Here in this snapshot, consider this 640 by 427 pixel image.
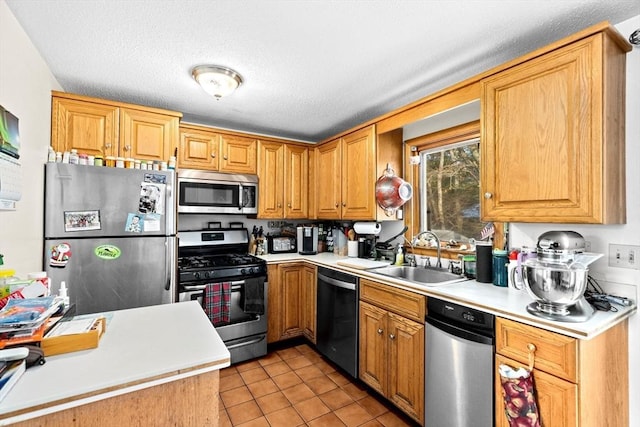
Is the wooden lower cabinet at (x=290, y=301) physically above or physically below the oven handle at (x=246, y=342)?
above

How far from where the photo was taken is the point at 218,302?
8.54ft

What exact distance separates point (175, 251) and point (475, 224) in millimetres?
2355

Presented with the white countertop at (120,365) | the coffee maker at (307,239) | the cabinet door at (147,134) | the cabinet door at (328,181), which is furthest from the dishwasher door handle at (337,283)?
the cabinet door at (147,134)

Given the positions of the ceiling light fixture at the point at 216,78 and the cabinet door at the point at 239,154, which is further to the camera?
the cabinet door at the point at 239,154

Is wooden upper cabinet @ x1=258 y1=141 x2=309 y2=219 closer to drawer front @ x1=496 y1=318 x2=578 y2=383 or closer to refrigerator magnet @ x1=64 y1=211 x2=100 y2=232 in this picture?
refrigerator magnet @ x1=64 y1=211 x2=100 y2=232

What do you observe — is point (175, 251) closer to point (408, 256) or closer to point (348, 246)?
point (348, 246)

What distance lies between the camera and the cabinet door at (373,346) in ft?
6.98

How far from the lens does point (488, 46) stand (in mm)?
1758

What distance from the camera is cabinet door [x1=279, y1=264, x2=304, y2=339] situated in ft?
9.95

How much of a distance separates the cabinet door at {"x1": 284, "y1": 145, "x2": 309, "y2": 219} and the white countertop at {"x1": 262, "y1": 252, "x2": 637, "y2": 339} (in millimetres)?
1418

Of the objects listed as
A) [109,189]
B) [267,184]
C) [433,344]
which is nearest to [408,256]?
[433,344]

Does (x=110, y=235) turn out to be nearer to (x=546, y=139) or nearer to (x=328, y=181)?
(x=328, y=181)

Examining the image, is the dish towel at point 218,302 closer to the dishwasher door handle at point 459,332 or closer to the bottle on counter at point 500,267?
the dishwasher door handle at point 459,332

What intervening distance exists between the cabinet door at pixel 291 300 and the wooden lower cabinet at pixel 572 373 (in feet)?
6.46
